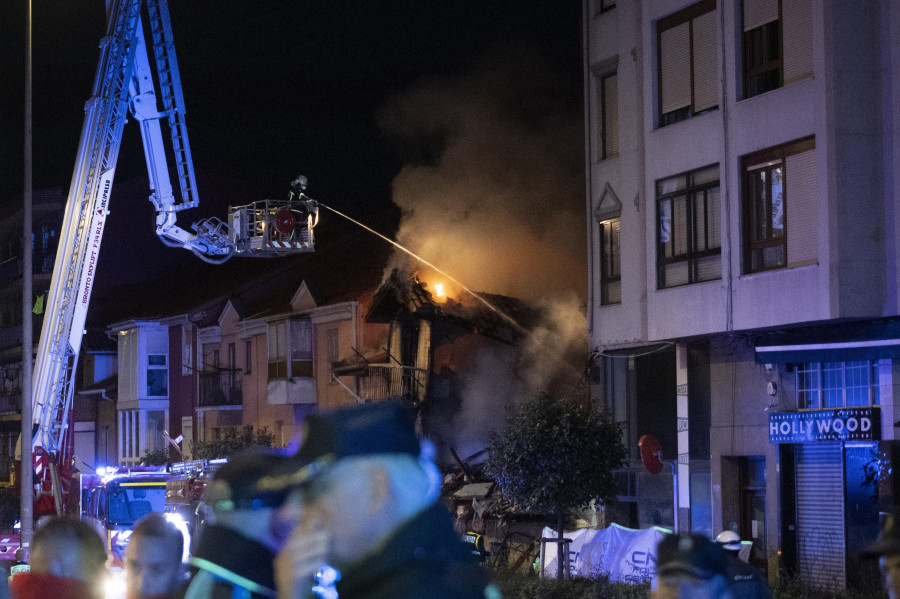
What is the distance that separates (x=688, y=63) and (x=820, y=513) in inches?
313

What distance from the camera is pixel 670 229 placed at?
65.5 ft

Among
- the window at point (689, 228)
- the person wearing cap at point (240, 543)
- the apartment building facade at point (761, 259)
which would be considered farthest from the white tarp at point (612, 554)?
the person wearing cap at point (240, 543)

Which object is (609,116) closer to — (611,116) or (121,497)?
(611,116)

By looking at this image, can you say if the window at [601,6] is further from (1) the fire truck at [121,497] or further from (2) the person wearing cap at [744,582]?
(2) the person wearing cap at [744,582]

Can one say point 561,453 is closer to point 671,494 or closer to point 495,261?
point 671,494

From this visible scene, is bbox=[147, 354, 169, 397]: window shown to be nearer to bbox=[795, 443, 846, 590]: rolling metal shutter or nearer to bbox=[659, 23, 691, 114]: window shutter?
bbox=[659, 23, 691, 114]: window shutter

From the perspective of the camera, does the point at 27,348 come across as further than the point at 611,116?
No

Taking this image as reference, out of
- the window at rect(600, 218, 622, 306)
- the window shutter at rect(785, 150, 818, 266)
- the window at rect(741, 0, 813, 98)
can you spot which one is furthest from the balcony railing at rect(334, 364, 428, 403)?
the window shutter at rect(785, 150, 818, 266)

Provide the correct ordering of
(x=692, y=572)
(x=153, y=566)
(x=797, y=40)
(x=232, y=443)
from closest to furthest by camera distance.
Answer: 1. (x=692, y=572)
2. (x=153, y=566)
3. (x=797, y=40)
4. (x=232, y=443)

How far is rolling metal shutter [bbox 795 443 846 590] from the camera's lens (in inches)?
695

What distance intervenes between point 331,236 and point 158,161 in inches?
892

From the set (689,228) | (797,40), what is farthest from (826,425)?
(797,40)

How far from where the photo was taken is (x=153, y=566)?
4477mm

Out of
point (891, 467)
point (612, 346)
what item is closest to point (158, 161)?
point (612, 346)
